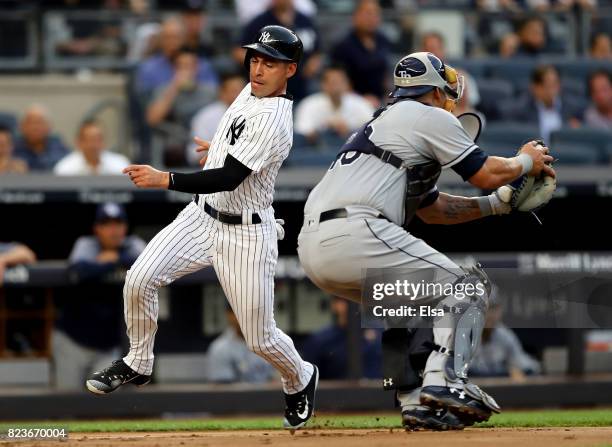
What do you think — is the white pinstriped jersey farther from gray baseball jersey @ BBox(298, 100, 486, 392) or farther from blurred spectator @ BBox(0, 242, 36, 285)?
blurred spectator @ BBox(0, 242, 36, 285)

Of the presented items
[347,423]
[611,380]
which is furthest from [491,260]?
[347,423]

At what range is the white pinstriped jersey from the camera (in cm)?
570

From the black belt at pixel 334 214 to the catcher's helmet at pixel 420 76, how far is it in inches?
22.6

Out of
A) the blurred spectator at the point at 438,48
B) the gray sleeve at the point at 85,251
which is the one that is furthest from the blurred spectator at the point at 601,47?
the gray sleeve at the point at 85,251

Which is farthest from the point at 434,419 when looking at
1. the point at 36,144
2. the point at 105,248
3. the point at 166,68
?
the point at 166,68

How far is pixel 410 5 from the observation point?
12609mm

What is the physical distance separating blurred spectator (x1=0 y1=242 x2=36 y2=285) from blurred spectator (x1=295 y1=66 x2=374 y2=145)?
2.37 meters

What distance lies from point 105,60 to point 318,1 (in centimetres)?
237

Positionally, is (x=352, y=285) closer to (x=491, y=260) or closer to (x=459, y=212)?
(x=459, y=212)

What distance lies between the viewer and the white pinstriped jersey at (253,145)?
570cm

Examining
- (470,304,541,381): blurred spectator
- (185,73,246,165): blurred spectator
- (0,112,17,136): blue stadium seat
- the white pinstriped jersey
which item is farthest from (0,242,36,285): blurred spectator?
the white pinstriped jersey

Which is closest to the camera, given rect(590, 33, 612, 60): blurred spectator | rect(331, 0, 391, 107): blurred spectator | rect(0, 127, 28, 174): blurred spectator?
rect(0, 127, 28, 174): blurred spectator

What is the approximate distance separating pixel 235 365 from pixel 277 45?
378 cm

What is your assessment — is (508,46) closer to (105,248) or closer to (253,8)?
(253,8)
